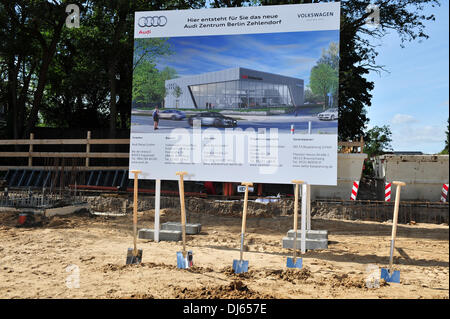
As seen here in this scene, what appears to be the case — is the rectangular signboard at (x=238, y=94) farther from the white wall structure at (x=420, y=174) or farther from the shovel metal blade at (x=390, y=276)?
the white wall structure at (x=420, y=174)

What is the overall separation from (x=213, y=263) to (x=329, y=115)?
9.01 feet

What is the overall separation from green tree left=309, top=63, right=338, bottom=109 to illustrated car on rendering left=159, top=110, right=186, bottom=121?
2.11 m

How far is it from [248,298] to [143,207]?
6.92 metres

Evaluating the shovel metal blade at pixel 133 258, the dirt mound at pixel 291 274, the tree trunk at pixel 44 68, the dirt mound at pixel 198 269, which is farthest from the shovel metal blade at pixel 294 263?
the tree trunk at pixel 44 68

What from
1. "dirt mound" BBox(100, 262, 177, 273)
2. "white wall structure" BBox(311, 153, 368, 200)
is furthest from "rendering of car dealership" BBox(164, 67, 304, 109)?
"white wall structure" BBox(311, 153, 368, 200)

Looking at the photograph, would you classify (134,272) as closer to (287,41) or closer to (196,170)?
(196,170)

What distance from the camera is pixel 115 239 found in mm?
7113

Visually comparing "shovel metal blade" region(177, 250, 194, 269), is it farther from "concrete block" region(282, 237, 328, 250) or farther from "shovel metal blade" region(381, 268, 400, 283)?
"shovel metal blade" region(381, 268, 400, 283)

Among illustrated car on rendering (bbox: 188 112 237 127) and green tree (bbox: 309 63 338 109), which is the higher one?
green tree (bbox: 309 63 338 109)

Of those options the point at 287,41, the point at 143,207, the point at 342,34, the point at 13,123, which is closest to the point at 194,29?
the point at 287,41

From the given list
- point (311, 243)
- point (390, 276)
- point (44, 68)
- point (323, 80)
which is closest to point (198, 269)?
point (311, 243)

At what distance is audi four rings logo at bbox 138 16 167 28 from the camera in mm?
6539

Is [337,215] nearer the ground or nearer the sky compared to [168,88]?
nearer the ground

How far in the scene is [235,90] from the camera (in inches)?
245
